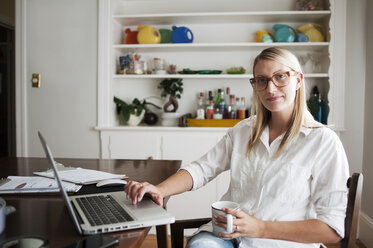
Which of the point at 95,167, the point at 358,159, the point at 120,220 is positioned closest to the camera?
the point at 120,220

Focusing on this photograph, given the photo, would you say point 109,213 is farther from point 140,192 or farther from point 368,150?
point 368,150

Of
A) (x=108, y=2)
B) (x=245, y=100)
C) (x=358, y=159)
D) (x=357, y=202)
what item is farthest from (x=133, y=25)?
(x=357, y=202)

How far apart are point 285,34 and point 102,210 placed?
Answer: 2.49 metres

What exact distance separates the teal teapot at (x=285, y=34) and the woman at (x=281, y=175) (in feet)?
5.82

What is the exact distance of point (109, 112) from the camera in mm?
3115

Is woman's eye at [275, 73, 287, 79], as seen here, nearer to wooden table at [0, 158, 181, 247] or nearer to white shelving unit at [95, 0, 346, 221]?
wooden table at [0, 158, 181, 247]

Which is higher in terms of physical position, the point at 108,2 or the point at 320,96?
the point at 108,2

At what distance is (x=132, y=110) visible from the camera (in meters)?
3.12

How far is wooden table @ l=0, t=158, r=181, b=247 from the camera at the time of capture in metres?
0.86

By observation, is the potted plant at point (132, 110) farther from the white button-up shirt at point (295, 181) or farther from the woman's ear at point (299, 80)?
the woman's ear at point (299, 80)

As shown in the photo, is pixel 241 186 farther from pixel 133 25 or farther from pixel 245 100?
pixel 133 25

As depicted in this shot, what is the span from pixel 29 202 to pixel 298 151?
A: 94 cm

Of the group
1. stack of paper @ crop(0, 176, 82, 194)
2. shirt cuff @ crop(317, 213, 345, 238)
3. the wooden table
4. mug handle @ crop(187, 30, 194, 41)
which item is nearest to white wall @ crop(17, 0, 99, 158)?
mug handle @ crop(187, 30, 194, 41)

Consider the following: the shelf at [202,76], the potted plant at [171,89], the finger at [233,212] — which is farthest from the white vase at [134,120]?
the finger at [233,212]
